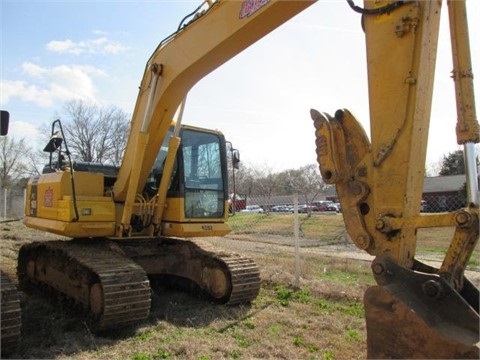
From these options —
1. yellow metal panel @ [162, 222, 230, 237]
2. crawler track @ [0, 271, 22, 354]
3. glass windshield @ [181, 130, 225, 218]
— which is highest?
glass windshield @ [181, 130, 225, 218]

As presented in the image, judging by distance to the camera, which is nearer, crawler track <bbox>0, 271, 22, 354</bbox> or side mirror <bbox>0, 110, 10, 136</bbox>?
side mirror <bbox>0, 110, 10, 136</bbox>

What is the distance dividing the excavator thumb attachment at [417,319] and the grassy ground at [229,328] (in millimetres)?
1717

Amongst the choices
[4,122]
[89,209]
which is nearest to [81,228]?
[89,209]

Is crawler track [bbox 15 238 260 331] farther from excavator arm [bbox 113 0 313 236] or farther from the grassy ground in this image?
excavator arm [bbox 113 0 313 236]

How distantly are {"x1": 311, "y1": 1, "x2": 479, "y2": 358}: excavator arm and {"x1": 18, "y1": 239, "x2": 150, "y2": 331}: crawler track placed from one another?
267 centimetres

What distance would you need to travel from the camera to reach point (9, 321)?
14.1ft

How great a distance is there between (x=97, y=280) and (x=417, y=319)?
375cm

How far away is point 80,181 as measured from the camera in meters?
6.12

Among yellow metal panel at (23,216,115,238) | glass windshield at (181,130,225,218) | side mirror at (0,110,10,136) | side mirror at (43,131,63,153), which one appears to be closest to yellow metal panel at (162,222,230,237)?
glass windshield at (181,130,225,218)

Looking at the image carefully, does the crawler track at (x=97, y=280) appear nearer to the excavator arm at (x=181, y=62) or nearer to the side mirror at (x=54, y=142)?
the excavator arm at (x=181, y=62)

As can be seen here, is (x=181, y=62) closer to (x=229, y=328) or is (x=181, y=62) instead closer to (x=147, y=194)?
(x=147, y=194)

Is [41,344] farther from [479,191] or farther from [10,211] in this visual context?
[10,211]

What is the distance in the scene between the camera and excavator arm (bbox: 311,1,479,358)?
280cm

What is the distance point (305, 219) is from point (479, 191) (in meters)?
21.3
